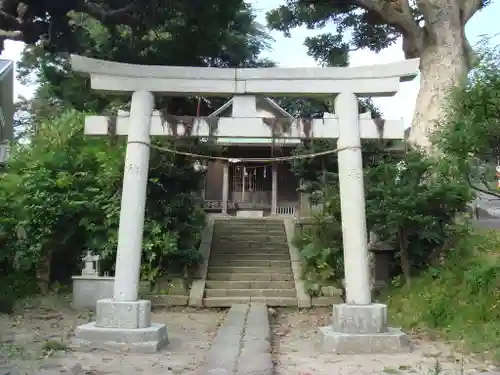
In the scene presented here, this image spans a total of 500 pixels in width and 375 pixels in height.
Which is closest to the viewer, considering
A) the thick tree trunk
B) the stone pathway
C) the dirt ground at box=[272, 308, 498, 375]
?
the stone pathway

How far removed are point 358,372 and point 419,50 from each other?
10587mm

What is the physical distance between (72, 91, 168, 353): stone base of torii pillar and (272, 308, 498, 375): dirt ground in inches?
70.9

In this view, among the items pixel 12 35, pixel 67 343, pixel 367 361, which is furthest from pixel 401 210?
pixel 12 35

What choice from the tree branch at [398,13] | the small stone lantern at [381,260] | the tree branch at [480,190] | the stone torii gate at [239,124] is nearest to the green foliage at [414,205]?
the small stone lantern at [381,260]

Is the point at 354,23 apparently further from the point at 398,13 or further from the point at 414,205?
the point at 414,205

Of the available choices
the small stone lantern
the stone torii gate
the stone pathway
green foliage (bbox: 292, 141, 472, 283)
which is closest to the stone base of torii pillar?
the stone torii gate

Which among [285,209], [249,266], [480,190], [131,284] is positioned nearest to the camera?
[131,284]

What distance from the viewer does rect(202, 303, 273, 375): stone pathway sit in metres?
6.05

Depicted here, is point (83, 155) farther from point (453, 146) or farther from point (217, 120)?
point (453, 146)

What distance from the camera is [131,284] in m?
8.07

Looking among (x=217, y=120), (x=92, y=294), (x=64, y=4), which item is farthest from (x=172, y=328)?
(x=64, y=4)

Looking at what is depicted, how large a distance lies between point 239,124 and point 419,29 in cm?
842

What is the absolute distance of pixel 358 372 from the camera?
255 inches

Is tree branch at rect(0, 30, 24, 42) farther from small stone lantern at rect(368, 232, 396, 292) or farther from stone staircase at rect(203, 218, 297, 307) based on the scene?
small stone lantern at rect(368, 232, 396, 292)
